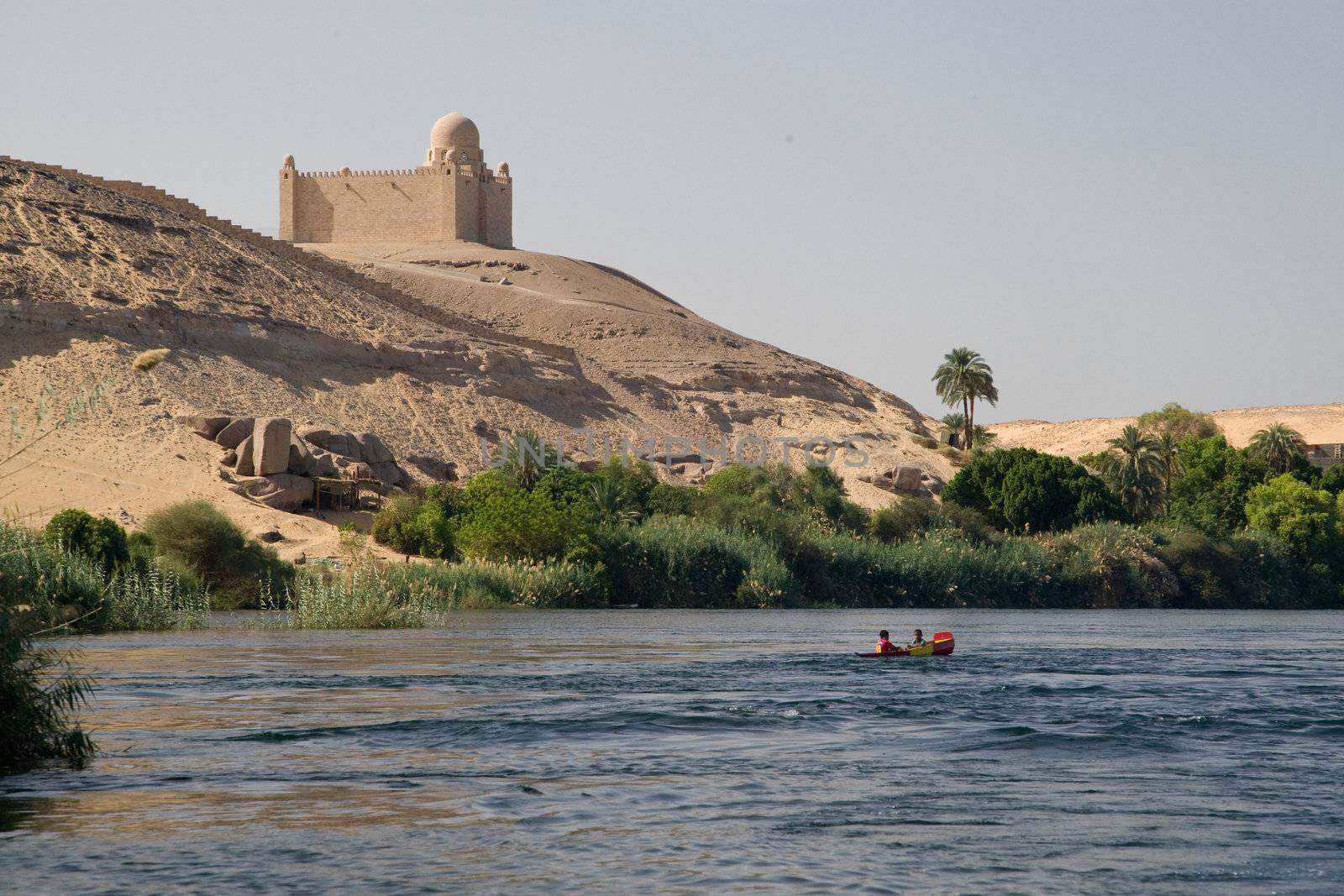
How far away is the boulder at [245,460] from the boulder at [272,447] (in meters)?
0.26

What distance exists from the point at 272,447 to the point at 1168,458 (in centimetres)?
4067

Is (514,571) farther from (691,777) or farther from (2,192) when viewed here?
(2,192)

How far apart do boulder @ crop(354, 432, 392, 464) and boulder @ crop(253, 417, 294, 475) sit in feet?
12.7

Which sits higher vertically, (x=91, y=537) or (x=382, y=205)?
(x=382, y=205)

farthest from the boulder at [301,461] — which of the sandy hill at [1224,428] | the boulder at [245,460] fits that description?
the sandy hill at [1224,428]

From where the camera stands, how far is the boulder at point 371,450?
60062 mm

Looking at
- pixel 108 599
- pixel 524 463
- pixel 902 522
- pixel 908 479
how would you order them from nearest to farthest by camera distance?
pixel 108 599, pixel 524 463, pixel 902 522, pixel 908 479

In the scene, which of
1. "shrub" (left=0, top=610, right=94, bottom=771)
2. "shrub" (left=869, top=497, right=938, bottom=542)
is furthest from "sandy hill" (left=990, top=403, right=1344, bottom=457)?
"shrub" (left=0, top=610, right=94, bottom=771)

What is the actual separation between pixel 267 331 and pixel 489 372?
10.5 m

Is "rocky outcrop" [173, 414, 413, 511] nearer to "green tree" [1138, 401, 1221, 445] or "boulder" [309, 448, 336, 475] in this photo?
"boulder" [309, 448, 336, 475]

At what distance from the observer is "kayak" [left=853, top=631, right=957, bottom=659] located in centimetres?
2572

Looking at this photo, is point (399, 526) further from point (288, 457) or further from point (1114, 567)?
point (1114, 567)

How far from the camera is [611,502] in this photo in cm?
5222

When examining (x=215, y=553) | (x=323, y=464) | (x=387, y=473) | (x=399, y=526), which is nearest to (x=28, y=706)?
(x=215, y=553)
